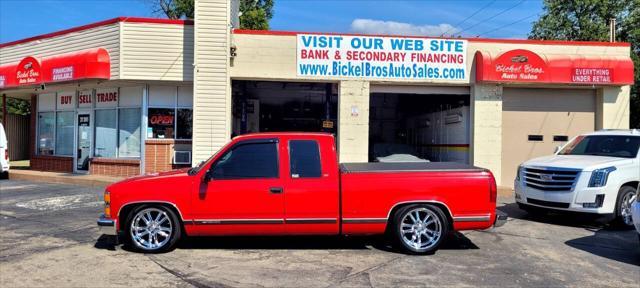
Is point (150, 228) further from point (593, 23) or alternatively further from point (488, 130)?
point (593, 23)

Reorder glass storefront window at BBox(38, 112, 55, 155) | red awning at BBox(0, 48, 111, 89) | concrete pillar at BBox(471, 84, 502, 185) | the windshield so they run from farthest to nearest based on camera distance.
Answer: glass storefront window at BBox(38, 112, 55, 155) < concrete pillar at BBox(471, 84, 502, 185) < red awning at BBox(0, 48, 111, 89) < the windshield

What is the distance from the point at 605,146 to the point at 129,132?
534 inches

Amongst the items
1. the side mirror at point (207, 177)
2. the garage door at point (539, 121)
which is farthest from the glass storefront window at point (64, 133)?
the garage door at point (539, 121)

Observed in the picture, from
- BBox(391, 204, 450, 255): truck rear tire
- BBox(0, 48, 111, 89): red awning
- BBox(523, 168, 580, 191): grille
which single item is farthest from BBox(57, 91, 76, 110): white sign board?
BBox(523, 168, 580, 191): grille

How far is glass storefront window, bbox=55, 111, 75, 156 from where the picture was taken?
18.7 m

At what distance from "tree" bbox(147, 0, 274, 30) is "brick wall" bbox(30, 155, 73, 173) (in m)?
18.8

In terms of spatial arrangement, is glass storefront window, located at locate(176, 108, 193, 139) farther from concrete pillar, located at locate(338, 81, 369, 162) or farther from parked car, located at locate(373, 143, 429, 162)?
parked car, located at locate(373, 143, 429, 162)

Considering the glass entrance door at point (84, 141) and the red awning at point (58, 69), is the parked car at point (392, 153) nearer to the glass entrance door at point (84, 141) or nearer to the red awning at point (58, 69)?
the red awning at point (58, 69)

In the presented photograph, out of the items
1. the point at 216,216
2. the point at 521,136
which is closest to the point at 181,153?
the point at 216,216

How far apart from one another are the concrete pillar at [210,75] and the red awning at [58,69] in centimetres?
306

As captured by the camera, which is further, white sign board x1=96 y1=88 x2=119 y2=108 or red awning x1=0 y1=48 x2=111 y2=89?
white sign board x1=96 y1=88 x2=119 y2=108

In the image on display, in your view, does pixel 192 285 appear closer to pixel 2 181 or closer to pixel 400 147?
pixel 400 147

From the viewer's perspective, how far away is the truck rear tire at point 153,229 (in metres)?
7.19

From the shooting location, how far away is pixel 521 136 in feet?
53.3
